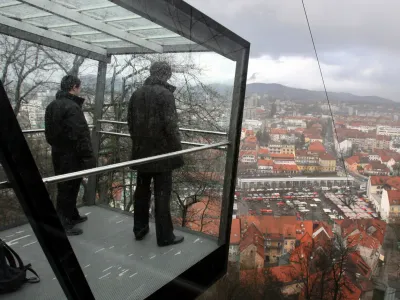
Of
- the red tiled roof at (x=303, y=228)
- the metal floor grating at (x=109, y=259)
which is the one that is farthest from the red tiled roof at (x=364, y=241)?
the metal floor grating at (x=109, y=259)

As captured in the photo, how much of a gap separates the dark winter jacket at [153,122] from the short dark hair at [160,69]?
0.10ft

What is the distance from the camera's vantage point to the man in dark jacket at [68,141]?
114cm

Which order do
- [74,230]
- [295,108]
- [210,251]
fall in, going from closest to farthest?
[74,230] → [210,251] → [295,108]

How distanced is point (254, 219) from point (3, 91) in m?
6.43

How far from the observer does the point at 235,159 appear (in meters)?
2.54

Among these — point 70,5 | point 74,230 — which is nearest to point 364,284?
point 74,230

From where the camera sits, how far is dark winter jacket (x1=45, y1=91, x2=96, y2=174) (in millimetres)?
1138

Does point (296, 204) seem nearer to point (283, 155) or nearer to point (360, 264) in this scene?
point (283, 155)

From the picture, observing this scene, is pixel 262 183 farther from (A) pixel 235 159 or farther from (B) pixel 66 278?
(B) pixel 66 278

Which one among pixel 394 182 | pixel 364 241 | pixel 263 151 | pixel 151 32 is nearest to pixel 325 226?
pixel 364 241

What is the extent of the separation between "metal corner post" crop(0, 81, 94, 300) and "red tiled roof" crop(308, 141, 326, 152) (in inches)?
226

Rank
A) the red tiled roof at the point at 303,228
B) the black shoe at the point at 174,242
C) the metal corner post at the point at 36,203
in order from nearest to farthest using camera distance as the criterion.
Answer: the metal corner post at the point at 36,203 < the black shoe at the point at 174,242 < the red tiled roof at the point at 303,228

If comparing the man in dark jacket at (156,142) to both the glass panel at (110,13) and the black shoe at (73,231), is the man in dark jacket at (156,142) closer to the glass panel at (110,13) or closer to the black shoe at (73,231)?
the glass panel at (110,13)

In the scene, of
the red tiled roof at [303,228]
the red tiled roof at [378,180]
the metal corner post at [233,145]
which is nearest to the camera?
the metal corner post at [233,145]
